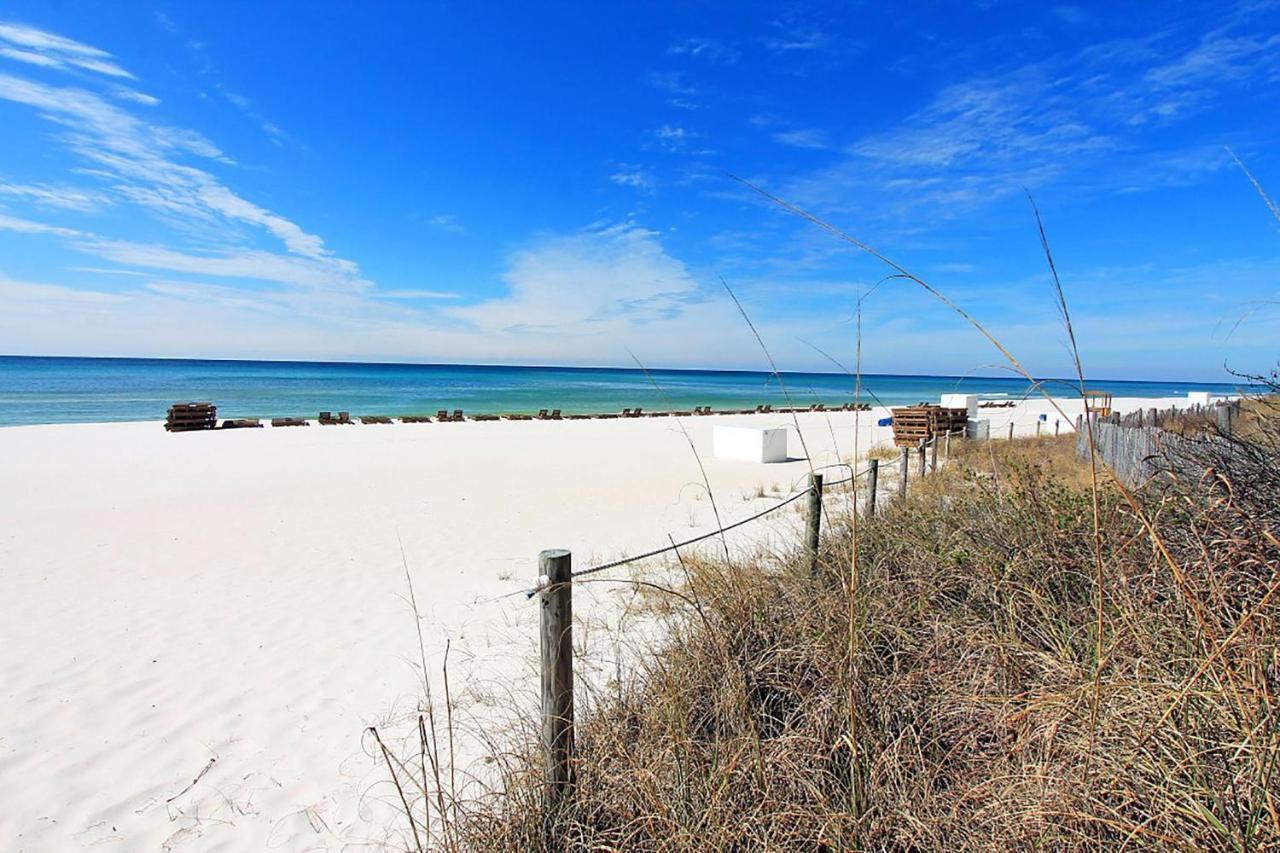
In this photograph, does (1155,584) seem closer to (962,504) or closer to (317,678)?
(962,504)

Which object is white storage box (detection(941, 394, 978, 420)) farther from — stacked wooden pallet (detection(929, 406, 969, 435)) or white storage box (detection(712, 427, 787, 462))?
white storage box (detection(712, 427, 787, 462))

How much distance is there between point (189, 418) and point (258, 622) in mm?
21088

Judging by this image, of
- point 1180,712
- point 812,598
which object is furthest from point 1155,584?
point 812,598

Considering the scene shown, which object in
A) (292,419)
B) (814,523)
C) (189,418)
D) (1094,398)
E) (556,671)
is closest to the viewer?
(1094,398)

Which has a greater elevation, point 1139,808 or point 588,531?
point 1139,808

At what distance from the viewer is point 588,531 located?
8.30m

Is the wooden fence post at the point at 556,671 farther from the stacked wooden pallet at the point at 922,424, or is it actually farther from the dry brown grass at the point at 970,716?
the stacked wooden pallet at the point at 922,424

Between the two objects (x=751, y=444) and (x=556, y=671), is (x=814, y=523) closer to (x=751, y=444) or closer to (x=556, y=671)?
(x=556, y=671)

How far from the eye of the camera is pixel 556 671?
2373mm

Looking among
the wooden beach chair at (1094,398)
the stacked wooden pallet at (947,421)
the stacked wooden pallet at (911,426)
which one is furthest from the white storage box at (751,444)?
the wooden beach chair at (1094,398)

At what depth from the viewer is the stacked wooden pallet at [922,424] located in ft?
57.1

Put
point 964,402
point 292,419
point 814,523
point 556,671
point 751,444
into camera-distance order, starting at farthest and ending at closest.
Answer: point 292,419, point 964,402, point 751,444, point 814,523, point 556,671

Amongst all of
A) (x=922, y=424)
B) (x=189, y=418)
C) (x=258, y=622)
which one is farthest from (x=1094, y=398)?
(x=189, y=418)

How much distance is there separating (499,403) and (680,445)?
1177 inches
